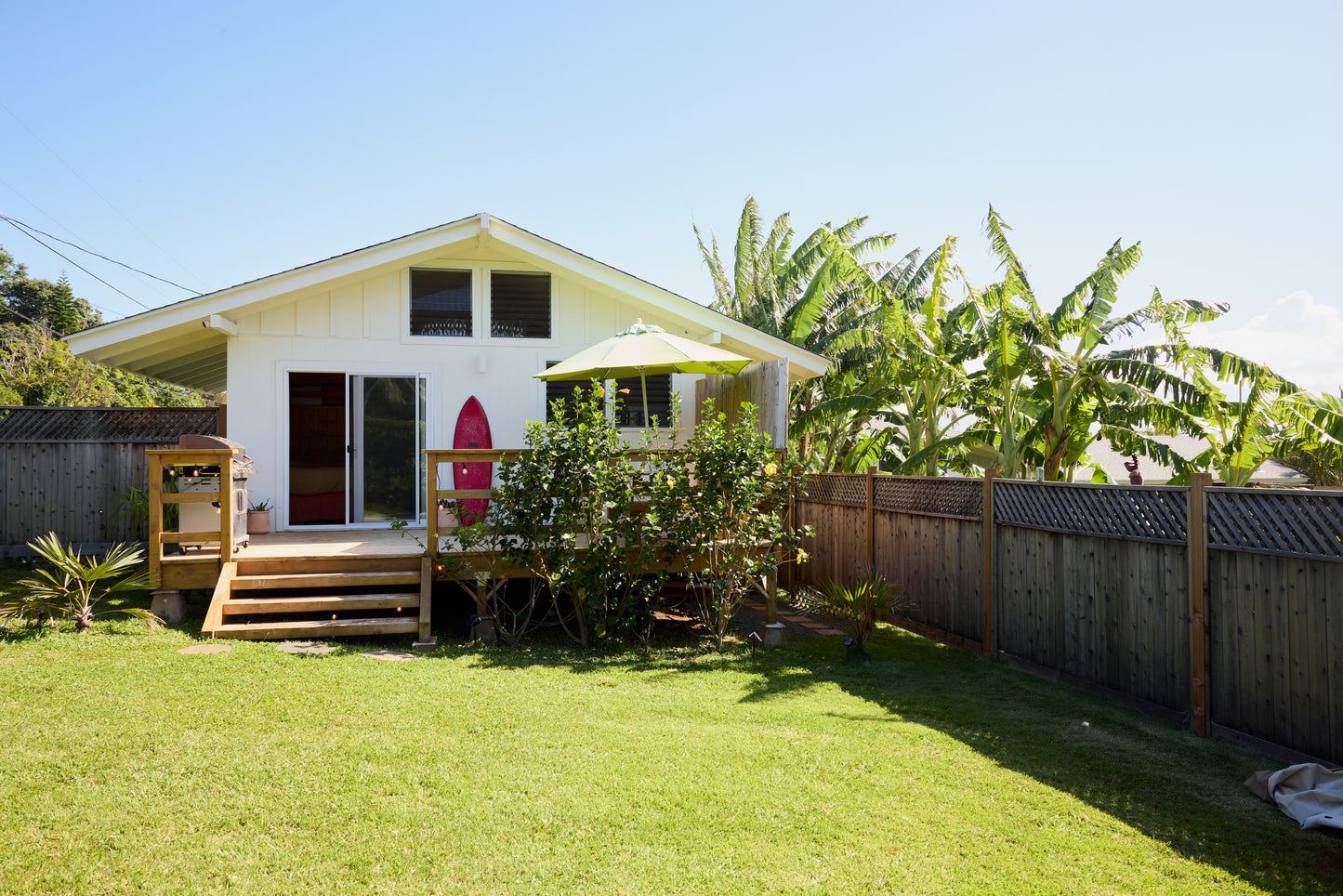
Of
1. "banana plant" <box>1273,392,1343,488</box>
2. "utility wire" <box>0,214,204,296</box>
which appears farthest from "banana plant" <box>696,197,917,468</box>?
"utility wire" <box>0,214,204,296</box>

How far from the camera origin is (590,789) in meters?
4.28

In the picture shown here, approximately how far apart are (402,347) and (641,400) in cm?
326

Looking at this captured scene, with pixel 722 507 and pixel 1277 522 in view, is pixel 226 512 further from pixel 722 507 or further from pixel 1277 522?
pixel 1277 522

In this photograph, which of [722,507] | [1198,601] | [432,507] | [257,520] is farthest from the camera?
[257,520]

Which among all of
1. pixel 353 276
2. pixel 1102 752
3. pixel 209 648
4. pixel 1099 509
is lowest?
pixel 1102 752

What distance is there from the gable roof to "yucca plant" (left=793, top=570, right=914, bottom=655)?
129 inches

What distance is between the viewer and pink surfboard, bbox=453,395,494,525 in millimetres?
10516

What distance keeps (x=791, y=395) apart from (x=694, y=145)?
647cm

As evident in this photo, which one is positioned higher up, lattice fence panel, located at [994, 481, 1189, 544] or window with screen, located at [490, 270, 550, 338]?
window with screen, located at [490, 270, 550, 338]

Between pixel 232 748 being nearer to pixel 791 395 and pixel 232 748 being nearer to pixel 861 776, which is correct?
pixel 861 776

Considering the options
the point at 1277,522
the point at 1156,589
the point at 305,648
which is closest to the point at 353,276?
the point at 305,648

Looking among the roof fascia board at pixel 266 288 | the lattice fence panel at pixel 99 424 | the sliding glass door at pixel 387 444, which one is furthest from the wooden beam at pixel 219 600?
the lattice fence panel at pixel 99 424

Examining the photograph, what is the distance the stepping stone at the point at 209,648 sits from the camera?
6.78m

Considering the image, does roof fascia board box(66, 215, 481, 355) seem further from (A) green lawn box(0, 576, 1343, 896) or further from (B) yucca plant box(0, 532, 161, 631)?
(A) green lawn box(0, 576, 1343, 896)
